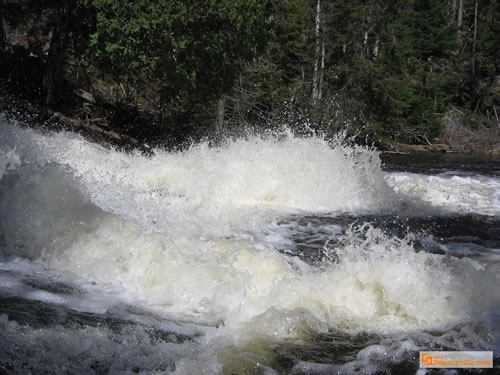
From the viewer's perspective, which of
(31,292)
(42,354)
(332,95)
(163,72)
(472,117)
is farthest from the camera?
(472,117)

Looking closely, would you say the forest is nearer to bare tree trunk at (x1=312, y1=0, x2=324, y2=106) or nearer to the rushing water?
bare tree trunk at (x1=312, y1=0, x2=324, y2=106)

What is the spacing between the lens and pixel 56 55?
1309 cm

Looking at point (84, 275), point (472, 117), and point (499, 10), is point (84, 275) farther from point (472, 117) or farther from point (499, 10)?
point (499, 10)

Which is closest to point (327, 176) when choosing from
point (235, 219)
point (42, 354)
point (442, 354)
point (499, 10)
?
point (235, 219)

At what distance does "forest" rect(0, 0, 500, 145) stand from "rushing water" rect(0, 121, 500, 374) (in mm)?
4840

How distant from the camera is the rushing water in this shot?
3.32 m

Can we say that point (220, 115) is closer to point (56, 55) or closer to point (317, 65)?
point (56, 55)

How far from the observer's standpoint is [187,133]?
1638 cm

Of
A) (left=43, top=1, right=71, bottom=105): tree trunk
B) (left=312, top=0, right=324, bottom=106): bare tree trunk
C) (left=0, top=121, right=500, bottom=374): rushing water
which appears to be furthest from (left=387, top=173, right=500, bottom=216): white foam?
(left=312, top=0, right=324, bottom=106): bare tree trunk

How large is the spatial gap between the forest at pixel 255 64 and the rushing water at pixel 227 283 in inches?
191

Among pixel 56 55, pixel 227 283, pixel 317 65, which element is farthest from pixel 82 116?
pixel 317 65

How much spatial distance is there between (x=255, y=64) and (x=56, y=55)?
27.3ft

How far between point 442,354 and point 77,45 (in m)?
12.4

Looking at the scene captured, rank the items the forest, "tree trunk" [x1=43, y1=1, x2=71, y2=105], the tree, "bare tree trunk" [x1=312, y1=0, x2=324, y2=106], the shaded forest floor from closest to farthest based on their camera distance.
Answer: the tree, the forest, the shaded forest floor, "tree trunk" [x1=43, y1=1, x2=71, y2=105], "bare tree trunk" [x1=312, y1=0, x2=324, y2=106]
